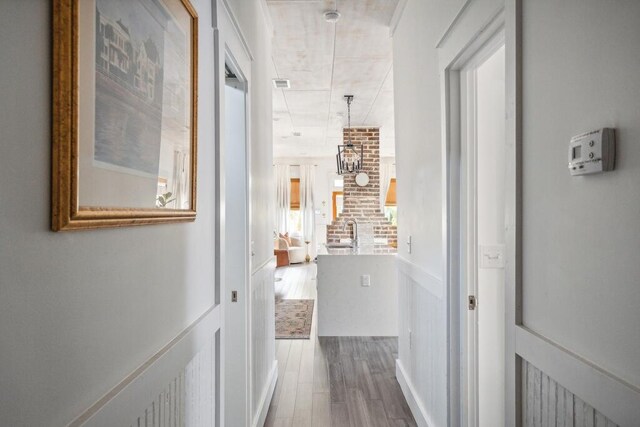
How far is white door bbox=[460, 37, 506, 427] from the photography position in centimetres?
198

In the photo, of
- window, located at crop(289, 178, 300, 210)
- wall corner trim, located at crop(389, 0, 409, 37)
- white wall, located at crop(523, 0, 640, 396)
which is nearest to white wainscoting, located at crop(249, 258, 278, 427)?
white wall, located at crop(523, 0, 640, 396)

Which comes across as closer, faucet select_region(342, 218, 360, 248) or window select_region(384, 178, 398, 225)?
faucet select_region(342, 218, 360, 248)

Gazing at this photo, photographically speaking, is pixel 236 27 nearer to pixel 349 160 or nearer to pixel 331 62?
pixel 331 62

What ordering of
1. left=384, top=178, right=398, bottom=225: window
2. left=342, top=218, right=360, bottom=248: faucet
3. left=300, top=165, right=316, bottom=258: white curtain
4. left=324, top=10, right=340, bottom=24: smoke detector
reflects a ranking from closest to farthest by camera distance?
left=324, top=10, right=340, bottom=24: smoke detector, left=342, top=218, right=360, bottom=248: faucet, left=384, top=178, right=398, bottom=225: window, left=300, top=165, right=316, bottom=258: white curtain

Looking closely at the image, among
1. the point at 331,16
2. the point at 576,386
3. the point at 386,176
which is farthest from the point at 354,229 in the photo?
the point at 386,176

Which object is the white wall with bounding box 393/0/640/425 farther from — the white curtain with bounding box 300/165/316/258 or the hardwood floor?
the white curtain with bounding box 300/165/316/258

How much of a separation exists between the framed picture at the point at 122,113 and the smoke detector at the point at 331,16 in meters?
1.96

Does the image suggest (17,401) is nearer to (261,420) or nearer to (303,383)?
(261,420)

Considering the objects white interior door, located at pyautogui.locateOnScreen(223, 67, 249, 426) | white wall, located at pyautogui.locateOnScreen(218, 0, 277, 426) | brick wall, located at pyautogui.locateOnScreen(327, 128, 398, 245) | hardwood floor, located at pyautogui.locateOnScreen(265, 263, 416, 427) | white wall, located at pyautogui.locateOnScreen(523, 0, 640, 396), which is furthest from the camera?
brick wall, located at pyautogui.locateOnScreen(327, 128, 398, 245)

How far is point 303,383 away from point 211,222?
2.25m

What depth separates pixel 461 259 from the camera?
6.54 feet

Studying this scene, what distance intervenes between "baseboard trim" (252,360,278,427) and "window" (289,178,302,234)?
824 centimetres

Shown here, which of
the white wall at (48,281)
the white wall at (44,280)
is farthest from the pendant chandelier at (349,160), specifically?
the white wall at (44,280)

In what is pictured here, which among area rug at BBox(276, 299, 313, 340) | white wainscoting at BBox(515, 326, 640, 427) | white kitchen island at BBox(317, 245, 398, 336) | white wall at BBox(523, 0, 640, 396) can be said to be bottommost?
area rug at BBox(276, 299, 313, 340)
